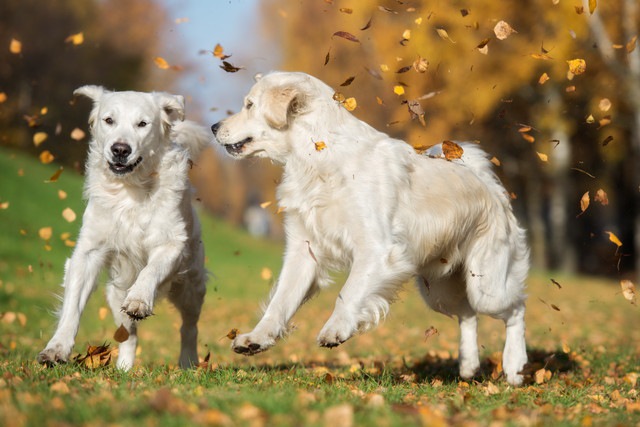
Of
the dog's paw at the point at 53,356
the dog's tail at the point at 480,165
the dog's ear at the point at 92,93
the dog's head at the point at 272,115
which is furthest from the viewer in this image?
the dog's tail at the point at 480,165

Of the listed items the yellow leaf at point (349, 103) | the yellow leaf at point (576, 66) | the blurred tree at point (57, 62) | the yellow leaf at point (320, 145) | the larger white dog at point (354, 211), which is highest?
the yellow leaf at point (576, 66)

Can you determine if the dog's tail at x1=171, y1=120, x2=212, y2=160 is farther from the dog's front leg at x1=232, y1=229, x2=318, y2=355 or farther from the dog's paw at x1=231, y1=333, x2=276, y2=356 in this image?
the dog's paw at x1=231, y1=333, x2=276, y2=356

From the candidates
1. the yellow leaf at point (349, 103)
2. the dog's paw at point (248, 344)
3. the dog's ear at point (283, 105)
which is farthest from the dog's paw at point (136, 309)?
the yellow leaf at point (349, 103)

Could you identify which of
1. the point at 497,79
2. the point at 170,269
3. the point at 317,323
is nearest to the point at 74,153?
the point at 497,79

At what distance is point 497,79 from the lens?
19391 mm

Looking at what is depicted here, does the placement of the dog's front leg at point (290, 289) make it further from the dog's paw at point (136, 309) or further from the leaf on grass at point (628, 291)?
the leaf on grass at point (628, 291)

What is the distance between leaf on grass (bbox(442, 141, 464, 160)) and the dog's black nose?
7.79ft

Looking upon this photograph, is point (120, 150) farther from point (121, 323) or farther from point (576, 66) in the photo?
point (576, 66)

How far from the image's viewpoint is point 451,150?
19.2 ft

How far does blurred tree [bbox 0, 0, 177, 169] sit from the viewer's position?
30.2m

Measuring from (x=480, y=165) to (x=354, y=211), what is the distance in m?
1.64

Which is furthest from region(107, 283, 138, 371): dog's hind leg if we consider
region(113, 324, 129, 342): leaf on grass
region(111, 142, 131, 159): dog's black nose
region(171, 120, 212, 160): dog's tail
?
region(171, 120, 212, 160): dog's tail

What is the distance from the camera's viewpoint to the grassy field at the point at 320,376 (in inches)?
126

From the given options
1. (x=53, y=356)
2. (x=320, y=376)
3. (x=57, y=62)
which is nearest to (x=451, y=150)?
(x=320, y=376)
